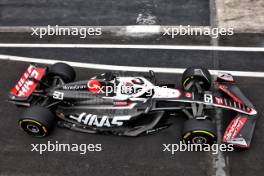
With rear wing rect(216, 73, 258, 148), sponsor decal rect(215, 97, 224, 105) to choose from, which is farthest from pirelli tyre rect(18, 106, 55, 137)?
rear wing rect(216, 73, 258, 148)

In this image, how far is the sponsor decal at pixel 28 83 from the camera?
8789 millimetres

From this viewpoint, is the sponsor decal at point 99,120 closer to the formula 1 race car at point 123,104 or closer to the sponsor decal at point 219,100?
the formula 1 race car at point 123,104

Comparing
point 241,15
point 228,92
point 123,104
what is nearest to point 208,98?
point 228,92

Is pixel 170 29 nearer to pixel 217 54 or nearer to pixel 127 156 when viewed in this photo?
pixel 217 54

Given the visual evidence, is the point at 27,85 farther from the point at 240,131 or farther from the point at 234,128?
the point at 240,131

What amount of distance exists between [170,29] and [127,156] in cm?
544

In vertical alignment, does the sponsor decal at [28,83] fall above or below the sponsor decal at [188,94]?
above

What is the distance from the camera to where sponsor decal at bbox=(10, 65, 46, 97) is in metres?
8.79

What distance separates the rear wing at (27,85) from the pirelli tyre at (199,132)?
4.07m

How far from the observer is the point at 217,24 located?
1209 centimetres

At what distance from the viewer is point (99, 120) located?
28.3ft

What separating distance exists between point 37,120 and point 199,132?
154 inches

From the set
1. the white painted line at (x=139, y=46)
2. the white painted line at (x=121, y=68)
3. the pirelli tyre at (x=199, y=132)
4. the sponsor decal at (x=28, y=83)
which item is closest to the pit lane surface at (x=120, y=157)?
the pirelli tyre at (x=199, y=132)

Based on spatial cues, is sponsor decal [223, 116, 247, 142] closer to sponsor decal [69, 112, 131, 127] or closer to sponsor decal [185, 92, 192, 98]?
sponsor decal [185, 92, 192, 98]
